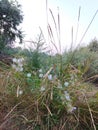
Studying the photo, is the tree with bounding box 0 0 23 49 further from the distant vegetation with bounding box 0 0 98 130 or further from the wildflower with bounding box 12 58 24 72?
the distant vegetation with bounding box 0 0 98 130

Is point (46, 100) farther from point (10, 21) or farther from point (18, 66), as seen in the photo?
point (10, 21)

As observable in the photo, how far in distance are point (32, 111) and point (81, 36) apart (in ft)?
2.54

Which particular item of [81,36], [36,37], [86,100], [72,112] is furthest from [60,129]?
[36,37]

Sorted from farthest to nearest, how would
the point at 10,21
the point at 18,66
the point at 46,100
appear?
the point at 10,21
the point at 18,66
the point at 46,100

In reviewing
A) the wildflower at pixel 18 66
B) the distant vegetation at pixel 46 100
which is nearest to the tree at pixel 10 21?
the wildflower at pixel 18 66

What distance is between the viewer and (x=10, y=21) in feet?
24.3

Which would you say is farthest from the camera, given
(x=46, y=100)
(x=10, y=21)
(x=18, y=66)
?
(x=10, y=21)

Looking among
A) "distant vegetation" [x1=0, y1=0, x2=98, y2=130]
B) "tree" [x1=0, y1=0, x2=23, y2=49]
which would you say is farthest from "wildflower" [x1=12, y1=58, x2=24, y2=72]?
"tree" [x1=0, y1=0, x2=23, y2=49]

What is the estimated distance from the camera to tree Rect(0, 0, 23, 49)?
24.1 feet

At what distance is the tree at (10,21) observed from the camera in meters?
7.35

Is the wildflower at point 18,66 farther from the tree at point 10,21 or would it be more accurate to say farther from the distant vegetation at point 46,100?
the tree at point 10,21

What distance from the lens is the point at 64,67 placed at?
7.04 feet

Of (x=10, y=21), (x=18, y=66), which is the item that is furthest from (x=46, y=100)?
(x=10, y=21)

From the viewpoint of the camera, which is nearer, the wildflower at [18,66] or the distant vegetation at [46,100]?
the distant vegetation at [46,100]
